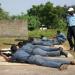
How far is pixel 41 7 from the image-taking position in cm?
6725

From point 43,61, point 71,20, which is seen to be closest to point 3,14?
point 71,20

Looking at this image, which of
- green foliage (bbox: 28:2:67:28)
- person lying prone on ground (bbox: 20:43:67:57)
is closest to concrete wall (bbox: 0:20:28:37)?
green foliage (bbox: 28:2:67:28)

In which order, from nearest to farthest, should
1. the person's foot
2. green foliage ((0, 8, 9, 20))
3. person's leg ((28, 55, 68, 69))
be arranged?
the person's foot
person's leg ((28, 55, 68, 69))
green foliage ((0, 8, 9, 20))

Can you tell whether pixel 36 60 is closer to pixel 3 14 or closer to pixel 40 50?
pixel 40 50

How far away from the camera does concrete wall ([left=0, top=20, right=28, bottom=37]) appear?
3386 cm

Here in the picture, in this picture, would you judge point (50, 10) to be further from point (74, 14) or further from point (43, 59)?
point (43, 59)

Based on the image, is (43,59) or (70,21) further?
(70,21)

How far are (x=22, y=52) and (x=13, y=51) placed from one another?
1.48 ft

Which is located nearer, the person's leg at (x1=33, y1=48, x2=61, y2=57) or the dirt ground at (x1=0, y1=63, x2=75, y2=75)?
the dirt ground at (x1=0, y1=63, x2=75, y2=75)

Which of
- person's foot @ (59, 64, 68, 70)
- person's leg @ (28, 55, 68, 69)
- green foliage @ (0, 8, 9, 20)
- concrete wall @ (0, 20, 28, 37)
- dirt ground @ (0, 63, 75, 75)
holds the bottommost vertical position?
concrete wall @ (0, 20, 28, 37)

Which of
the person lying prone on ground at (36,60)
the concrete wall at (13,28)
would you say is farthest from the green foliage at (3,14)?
the person lying prone on ground at (36,60)

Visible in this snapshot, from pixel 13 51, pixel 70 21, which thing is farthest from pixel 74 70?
pixel 70 21

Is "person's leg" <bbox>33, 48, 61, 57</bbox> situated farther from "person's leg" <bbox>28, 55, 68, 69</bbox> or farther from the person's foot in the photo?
the person's foot

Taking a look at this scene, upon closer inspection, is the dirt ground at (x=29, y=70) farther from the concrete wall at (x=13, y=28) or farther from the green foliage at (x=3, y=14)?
the green foliage at (x=3, y=14)
